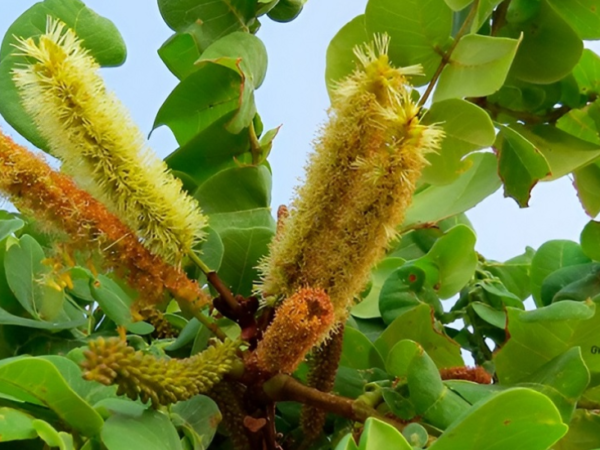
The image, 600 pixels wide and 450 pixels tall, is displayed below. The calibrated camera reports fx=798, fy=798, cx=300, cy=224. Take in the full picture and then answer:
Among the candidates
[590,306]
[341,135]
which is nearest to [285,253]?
[341,135]

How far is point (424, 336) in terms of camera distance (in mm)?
586

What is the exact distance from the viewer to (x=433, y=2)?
0.57 metres

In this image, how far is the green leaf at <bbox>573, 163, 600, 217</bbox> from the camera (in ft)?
2.31

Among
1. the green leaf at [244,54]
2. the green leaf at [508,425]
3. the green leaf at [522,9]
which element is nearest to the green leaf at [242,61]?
the green leaf at [244,54]

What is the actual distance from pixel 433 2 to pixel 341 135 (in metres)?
0.17

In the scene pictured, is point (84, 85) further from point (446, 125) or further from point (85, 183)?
point (446, 125)

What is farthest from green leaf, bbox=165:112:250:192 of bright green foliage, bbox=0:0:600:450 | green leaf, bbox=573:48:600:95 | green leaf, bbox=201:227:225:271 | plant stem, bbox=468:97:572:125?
green leaf, bbox=573:48:600:95

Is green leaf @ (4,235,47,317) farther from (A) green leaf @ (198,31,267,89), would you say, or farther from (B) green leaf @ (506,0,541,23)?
(B) green leaf @ (506,0,541,23)

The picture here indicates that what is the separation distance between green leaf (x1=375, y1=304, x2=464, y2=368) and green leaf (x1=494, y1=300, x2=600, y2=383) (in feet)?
0.20

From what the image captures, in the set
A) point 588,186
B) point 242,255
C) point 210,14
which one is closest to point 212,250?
point 242,255

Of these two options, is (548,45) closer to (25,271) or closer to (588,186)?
(588,186)

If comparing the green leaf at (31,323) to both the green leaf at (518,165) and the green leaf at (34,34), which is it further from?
the green leaf at (518,165)

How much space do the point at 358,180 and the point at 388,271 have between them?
282mm

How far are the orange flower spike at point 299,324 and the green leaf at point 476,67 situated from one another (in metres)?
0.19
